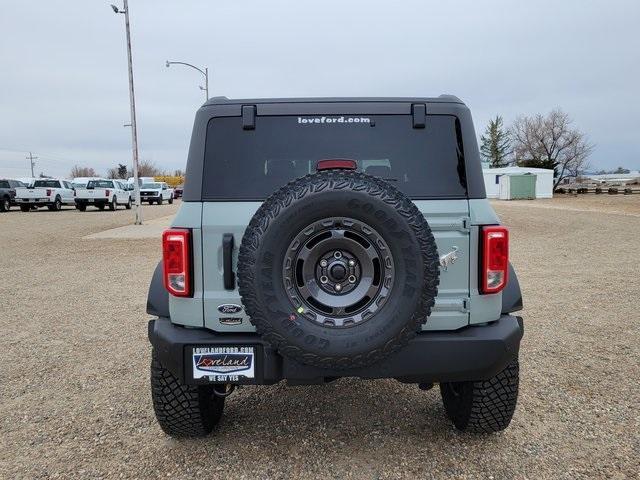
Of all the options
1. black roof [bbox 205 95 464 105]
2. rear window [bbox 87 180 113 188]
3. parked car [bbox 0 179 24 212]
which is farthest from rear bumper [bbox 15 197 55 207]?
black roof [bbox 205 95 464 105]

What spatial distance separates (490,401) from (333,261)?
1396mm

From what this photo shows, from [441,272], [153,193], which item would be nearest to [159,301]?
[441,272]

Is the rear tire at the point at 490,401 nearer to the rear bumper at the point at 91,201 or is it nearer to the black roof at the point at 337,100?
the black roof at the point at 337,100

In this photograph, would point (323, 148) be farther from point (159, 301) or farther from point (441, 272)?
point (159, 301)

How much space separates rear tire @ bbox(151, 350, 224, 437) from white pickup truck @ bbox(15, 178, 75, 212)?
30.6 metres

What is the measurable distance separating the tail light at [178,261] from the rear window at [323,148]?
0.34 meters

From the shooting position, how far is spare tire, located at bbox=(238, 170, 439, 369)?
2340 millimetres

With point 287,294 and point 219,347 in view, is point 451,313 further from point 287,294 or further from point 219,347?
point 219,347

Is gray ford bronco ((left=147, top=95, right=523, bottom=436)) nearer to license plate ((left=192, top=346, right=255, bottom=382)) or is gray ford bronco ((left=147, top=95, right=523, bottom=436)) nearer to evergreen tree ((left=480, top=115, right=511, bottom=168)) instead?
license plate ((left=192, top=346, right=255, bottom=382))

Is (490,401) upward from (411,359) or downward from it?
downward

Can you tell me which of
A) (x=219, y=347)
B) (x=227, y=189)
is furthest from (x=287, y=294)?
(x=227, y=189)

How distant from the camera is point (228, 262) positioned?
262cm

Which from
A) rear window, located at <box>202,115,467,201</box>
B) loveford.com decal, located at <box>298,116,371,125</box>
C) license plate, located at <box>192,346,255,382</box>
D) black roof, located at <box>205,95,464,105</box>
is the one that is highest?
black roof, located at <box>205,95,464,105</box>

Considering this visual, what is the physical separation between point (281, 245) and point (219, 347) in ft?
2.19
